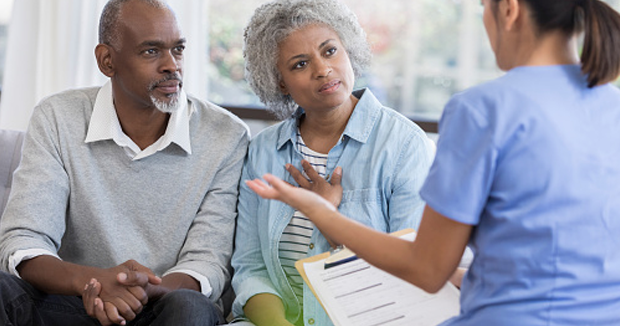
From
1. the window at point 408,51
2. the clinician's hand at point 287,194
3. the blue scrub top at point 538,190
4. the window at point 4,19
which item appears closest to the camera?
the blue scrub top at point 538,190

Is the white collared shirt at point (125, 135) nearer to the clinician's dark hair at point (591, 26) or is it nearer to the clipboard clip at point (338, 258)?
the clipboard clip at point (338, 258)

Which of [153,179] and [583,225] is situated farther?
[153,179]

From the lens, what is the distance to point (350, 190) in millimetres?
1896

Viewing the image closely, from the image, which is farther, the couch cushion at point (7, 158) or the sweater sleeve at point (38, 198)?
the couch cushion at point (7, 158)

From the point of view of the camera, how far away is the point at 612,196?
1099mm

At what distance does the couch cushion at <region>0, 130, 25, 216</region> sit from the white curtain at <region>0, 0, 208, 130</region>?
707mm

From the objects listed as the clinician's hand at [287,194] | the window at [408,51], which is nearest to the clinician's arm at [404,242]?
the clinician's hand at [287,194]

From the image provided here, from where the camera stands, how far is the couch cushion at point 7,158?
2326mm

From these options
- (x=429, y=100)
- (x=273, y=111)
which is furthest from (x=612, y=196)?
(x=429, y=100)

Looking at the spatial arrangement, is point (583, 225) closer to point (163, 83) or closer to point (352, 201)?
point (352, 201)

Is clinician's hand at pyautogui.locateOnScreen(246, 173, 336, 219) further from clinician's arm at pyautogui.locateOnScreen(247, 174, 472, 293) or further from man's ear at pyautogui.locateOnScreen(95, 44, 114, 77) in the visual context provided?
man's ear at pyautogui.locateOnScreen(95, 44, 114, 77)

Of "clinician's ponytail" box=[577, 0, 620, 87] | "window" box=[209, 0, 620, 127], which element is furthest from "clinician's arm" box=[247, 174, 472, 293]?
"window" box=[209, 0, 620, 127]

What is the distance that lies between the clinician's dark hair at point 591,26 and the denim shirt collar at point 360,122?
84cm

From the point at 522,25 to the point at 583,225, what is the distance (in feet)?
1.05
